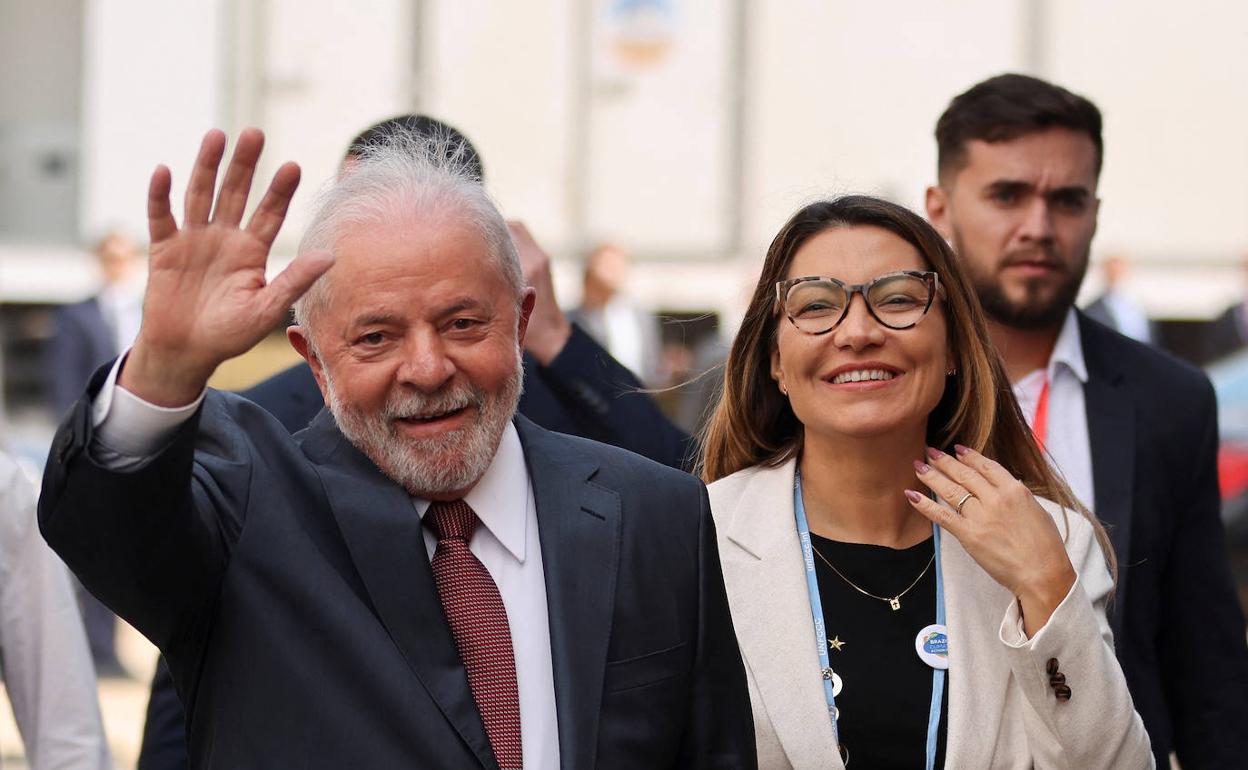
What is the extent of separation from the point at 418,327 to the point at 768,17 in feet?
42.2

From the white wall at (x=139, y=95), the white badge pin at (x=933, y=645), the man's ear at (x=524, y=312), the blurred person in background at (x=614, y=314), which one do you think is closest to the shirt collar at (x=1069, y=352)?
the white badge pin at (x=933, y=645)

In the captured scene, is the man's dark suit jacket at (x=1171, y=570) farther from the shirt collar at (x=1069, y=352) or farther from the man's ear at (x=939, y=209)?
the man's ear at (x=939, y=209)

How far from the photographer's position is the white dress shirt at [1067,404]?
388 cm

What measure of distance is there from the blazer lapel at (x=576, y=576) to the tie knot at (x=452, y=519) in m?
0.10

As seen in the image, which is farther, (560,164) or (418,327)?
(560,164)

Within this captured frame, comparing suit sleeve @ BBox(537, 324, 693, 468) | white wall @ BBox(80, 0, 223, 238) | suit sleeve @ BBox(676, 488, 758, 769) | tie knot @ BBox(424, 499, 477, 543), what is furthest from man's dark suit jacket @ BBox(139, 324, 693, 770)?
white wall @ BBox(80, 0, 223, 238)

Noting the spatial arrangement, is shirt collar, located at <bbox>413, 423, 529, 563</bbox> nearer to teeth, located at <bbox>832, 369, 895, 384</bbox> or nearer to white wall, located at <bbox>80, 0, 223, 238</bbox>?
teeth, located at <bbox>832, 369, 895, 384</bbox>

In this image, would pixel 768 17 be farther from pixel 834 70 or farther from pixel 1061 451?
pixel 1061 451

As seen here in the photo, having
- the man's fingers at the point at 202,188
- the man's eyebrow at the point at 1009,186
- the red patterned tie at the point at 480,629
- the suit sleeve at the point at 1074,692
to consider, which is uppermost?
the man's fingers at the point at 202,188

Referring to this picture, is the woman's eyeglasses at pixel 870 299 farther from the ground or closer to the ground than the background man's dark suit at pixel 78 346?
farther from the ground

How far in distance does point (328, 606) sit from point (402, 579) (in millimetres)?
108

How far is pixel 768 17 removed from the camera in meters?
15.0

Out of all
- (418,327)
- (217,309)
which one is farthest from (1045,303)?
(217,309)

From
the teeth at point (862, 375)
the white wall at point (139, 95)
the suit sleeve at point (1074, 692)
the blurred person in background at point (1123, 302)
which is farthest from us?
the white wall at point (139, 95)
